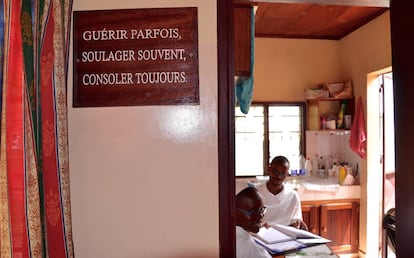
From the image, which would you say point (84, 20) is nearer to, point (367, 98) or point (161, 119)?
point (161, 119)

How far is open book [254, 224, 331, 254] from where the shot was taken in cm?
177

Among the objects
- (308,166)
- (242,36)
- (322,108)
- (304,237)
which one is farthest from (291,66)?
(242,36)

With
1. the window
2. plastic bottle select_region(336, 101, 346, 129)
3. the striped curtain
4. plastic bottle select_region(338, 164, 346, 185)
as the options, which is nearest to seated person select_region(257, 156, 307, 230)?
the window

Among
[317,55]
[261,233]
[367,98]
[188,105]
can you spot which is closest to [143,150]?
[188,105]

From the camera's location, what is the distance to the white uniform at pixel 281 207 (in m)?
2.77

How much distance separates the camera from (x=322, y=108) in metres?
3.77

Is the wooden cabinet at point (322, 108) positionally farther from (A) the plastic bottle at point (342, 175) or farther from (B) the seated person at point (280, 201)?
(B) the seated person at point (280, 201)

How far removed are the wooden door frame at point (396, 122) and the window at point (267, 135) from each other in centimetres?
229

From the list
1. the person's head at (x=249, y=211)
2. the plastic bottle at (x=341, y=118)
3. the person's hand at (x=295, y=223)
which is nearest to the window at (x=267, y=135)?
the plastic bottle at (x=341, y=118)

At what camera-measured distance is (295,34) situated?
369 centimetres

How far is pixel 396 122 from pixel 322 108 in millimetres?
Answer: 2375

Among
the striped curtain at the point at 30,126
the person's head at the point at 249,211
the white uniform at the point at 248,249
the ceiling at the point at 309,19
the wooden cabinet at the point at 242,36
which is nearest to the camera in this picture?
the striped curtain at the point at 30,126

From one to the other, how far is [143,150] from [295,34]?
299cm

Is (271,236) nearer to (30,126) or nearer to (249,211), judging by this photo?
(249,211)
